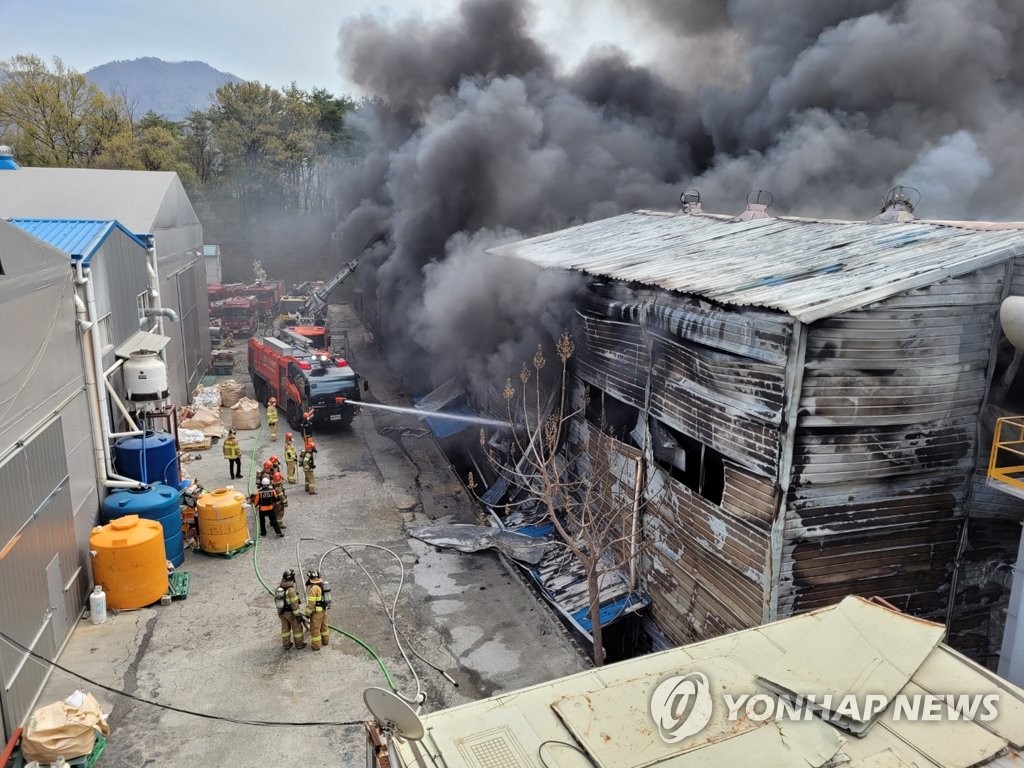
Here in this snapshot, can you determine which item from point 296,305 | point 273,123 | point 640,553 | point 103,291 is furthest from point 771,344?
point 273,123

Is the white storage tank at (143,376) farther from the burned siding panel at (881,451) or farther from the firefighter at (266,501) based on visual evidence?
the burned siding panel at (881,451)

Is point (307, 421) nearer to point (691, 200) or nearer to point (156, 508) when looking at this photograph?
point (156, 508)

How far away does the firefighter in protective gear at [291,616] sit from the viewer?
29.2 ft

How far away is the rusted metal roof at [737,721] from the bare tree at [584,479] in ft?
10.6

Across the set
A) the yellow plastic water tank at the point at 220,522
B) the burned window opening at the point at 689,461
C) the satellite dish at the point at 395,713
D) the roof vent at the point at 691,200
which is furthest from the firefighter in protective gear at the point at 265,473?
the roof vent at the point at 691,200

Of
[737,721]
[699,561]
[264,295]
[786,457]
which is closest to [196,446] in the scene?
[699,561]

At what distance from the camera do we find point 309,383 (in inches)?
687

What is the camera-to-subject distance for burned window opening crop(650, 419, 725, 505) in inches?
341

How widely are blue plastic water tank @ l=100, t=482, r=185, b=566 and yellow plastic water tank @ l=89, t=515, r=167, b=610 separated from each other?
58 cm

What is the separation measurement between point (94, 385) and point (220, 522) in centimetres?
275

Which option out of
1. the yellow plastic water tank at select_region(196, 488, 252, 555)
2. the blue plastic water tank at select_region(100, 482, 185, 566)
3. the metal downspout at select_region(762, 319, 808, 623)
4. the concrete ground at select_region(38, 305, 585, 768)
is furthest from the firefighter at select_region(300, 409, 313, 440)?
the metal downspout at select_region(762, 319, 808, 623)

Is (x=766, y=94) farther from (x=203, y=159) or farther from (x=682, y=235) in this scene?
(x=203, y=159)

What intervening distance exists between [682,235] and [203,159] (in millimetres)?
41358

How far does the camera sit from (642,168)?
79.4ft
